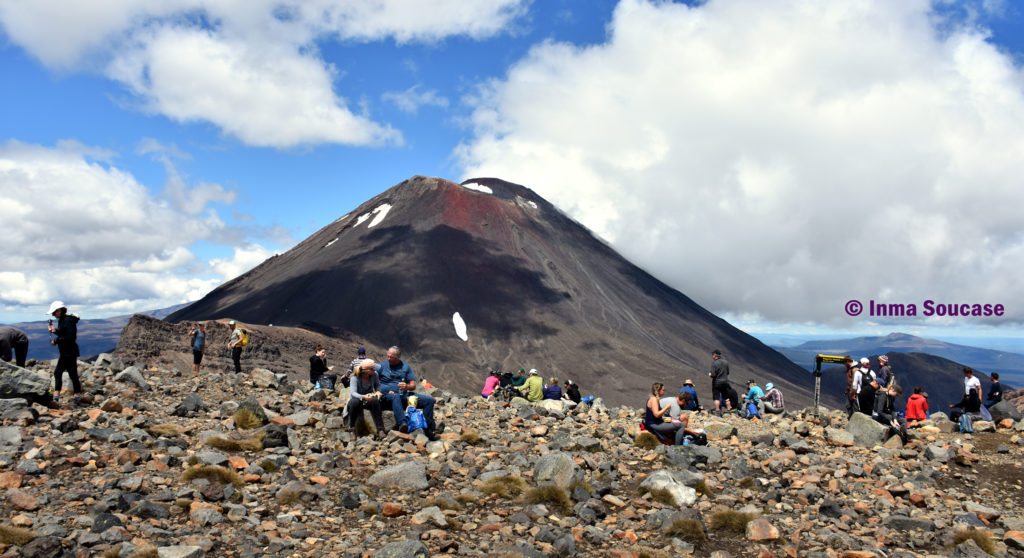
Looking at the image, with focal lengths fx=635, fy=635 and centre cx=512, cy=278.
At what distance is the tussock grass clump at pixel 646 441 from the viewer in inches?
514

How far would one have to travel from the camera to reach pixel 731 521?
905 cm

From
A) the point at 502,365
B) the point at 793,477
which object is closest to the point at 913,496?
the point at 793,477

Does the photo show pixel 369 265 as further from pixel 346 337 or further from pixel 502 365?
pixel 502 365

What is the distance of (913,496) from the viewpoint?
10344 mm

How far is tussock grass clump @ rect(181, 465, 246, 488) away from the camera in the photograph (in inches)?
356

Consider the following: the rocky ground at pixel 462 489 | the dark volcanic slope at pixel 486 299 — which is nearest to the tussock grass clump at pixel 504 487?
the rocky ground at pixel 462 489

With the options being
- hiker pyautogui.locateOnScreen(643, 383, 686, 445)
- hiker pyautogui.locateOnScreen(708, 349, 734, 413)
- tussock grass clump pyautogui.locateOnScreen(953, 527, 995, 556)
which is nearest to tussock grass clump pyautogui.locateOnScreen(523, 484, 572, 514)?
hiker pyautogui.locateOnScreen(643, 383, 686, 445)

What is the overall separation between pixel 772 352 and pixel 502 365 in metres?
66.9

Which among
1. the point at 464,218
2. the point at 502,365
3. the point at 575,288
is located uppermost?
the point at 464,218

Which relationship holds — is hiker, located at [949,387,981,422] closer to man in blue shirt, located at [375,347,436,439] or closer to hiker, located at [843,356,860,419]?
hiker, located at [843,356,860,419]

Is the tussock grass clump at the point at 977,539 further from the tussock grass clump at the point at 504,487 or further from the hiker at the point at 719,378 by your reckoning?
the hiker at the point at 719,378

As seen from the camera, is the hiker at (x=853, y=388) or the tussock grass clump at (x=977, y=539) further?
the hiker at (x=853, y=388)

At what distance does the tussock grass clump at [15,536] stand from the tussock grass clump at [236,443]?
3.89 metres

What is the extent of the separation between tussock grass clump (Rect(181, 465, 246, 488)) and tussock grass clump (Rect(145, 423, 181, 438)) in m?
2.42
